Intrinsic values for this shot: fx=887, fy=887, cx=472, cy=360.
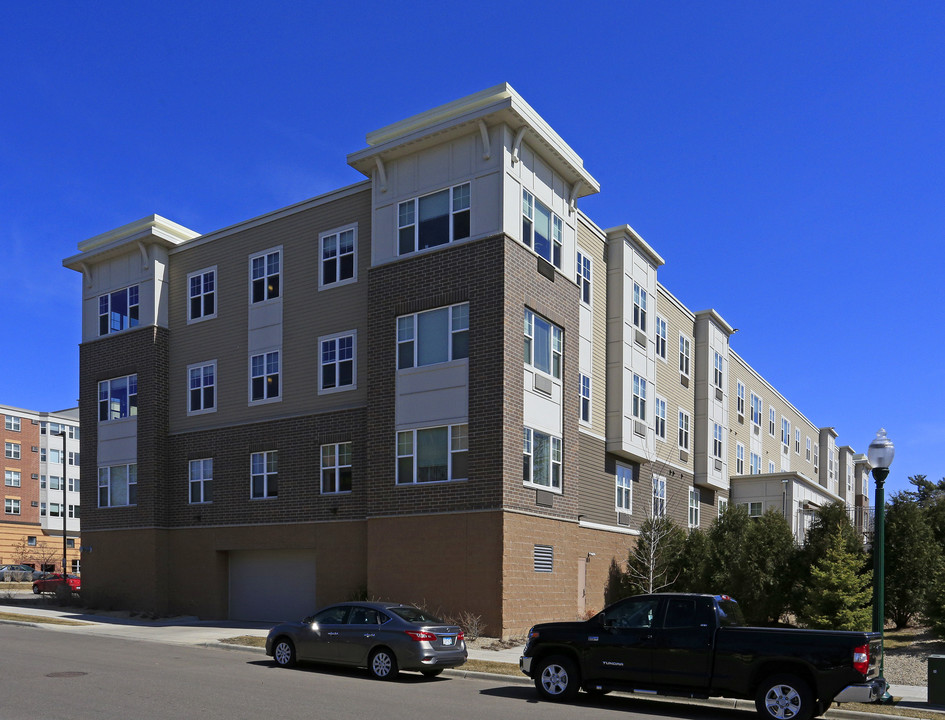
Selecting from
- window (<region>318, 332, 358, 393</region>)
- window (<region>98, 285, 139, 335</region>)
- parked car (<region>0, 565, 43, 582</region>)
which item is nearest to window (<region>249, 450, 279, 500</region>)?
window (<region>318, 332, 358, 393</region>)

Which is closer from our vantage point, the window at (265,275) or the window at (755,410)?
the window at (265,275)

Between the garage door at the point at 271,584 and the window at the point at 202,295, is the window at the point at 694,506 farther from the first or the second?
the window at the point at 202,295

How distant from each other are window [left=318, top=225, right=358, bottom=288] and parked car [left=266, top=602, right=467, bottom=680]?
13.5 meters

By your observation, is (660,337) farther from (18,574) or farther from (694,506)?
(18,574)

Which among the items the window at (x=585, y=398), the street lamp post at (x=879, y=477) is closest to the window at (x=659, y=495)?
the window at (x=585, y=398)

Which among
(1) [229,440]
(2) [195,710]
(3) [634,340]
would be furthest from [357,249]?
(2) [195,710]

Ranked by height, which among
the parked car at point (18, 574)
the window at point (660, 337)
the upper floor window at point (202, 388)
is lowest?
the parked car at point (18, 574)

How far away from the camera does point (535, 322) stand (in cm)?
2656

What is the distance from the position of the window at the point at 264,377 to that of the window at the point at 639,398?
13.1 metres

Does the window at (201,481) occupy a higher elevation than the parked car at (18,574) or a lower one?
higher

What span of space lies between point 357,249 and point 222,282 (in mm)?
7064

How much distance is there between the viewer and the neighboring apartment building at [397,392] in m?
24.9

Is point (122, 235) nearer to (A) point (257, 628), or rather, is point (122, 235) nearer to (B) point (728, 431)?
(A) point (257, 628)

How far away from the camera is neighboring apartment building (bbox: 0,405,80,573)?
81250 mm
